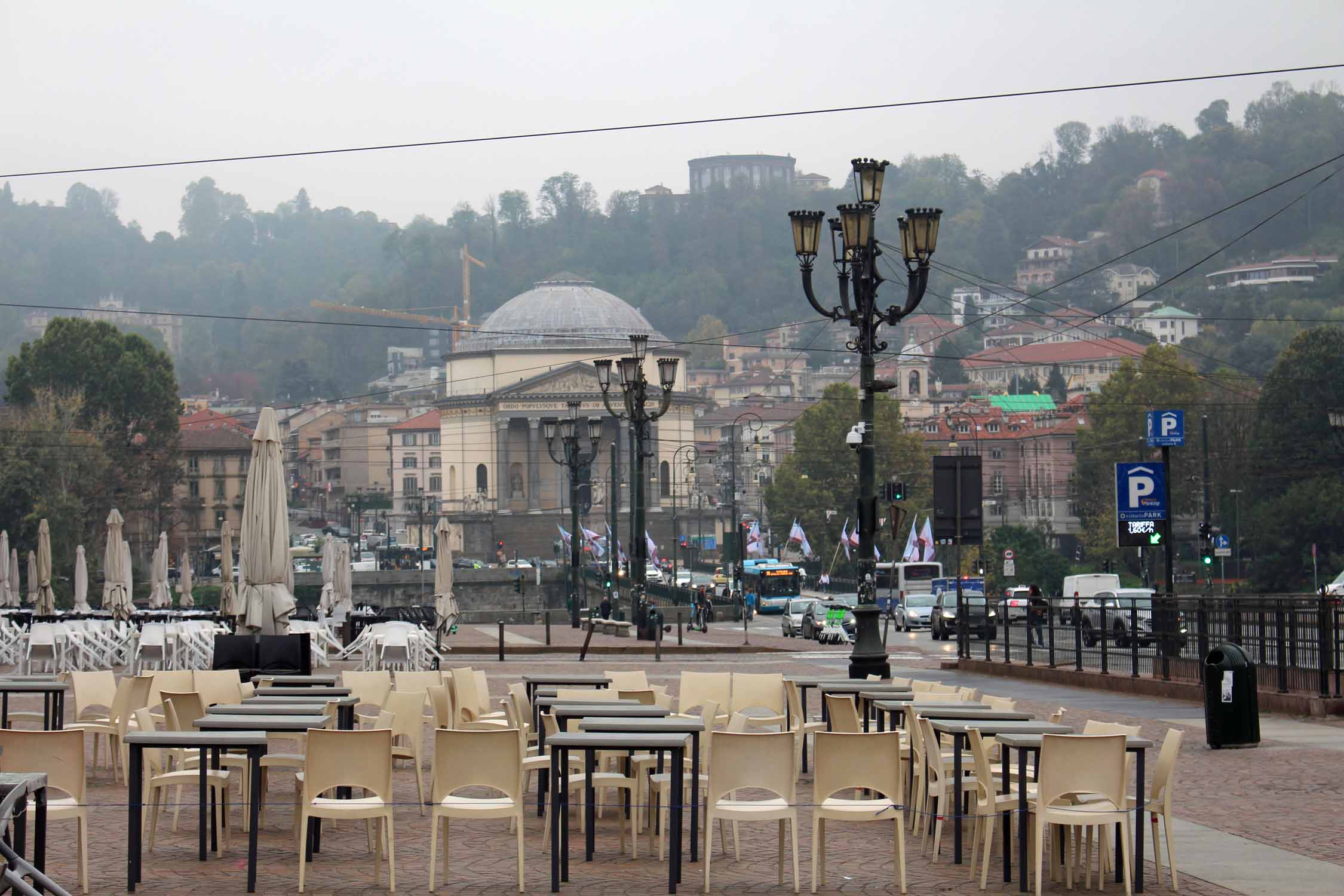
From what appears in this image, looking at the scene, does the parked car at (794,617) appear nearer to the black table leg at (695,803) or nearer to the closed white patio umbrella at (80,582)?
the closed white patio umbrella at (80,582)

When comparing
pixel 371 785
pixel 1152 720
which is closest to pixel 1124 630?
pixel 1152 720

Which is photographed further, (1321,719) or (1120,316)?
(1120,316)

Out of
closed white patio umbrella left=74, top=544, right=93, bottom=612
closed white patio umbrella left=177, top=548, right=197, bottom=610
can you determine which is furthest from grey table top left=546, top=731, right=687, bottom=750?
closed white patio umbrella left=177, top=548, right=197, bottom=610

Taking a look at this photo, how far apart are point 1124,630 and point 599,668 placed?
9010mm

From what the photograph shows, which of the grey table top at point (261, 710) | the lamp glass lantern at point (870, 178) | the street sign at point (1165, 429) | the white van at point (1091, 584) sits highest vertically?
the lamp glass lantern at point (870, 178)

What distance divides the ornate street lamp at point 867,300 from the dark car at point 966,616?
9.51m

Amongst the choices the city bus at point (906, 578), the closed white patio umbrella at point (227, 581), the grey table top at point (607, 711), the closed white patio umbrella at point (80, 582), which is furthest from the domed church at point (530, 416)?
the grey table top at point (607, 711)

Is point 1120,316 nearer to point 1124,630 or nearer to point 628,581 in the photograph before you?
point 628,581

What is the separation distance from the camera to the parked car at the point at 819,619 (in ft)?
162

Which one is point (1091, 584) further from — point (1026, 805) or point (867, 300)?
point (1026, 805)

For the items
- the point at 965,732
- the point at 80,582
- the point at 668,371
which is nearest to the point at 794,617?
the point at 668,371

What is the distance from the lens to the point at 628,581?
66938 mm

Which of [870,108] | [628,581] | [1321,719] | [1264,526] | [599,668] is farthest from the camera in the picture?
[1264,526]

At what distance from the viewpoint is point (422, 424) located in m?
166
